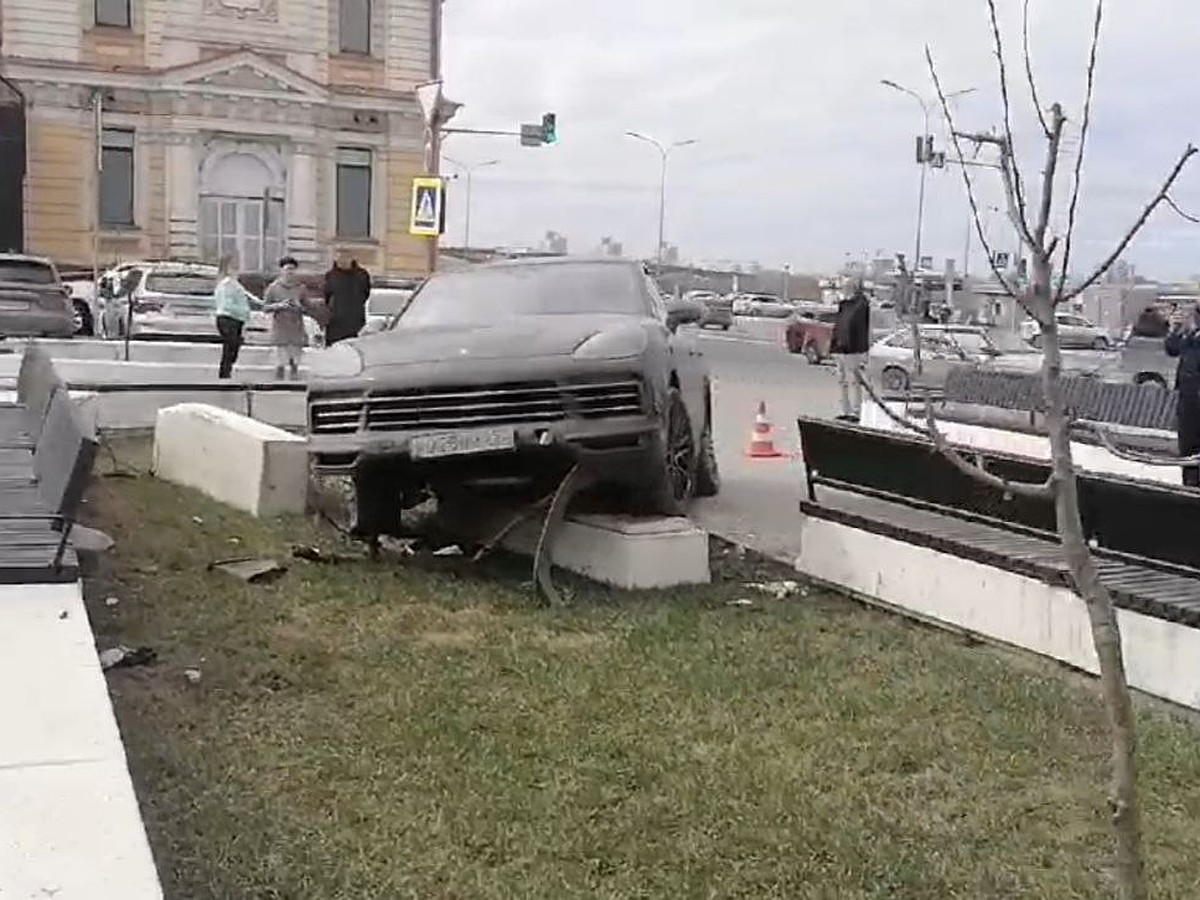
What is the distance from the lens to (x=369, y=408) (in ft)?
27.2

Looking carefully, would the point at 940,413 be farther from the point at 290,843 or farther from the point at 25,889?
the point at 25,889

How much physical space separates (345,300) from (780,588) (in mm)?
10499

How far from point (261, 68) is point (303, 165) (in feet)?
9.95

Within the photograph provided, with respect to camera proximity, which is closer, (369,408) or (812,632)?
(812,632)

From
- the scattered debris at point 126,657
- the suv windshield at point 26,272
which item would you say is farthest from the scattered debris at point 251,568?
the suv windshield at point 26,272

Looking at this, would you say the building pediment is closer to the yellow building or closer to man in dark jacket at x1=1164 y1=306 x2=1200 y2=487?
the yellow building

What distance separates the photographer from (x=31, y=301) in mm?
23312

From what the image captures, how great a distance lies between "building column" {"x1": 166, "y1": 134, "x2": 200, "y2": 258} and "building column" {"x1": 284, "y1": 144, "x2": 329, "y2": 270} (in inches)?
108

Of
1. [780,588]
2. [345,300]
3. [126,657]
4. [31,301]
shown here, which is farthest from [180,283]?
[126,657]

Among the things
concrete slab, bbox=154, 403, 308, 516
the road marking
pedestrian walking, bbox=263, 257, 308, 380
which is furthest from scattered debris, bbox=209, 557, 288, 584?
the road marking

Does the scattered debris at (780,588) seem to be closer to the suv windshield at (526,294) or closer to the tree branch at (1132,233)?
the suv windshield at (526,294)

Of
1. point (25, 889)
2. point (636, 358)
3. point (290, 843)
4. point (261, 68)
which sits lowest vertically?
point (290, 843)

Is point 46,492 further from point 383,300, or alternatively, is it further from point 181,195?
point 181,195

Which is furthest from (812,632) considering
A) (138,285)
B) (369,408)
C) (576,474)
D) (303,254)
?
(303,254)
